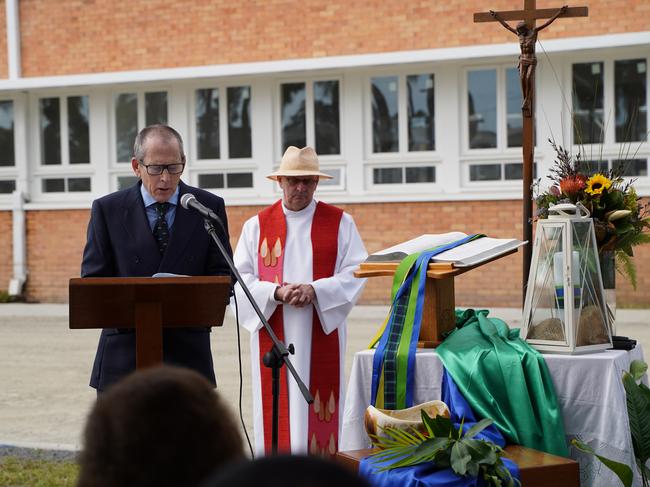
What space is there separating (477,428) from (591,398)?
1.95 feet

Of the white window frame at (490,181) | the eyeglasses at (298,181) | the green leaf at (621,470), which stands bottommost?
the green leaf at (621,470)

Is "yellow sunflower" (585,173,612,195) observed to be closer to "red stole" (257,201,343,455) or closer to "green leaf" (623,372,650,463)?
"green leaf" (623,372,650,463)

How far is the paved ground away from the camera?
7.63 metres

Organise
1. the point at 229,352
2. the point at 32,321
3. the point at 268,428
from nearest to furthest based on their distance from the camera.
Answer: the point at 268,428 < the point at 229,352 < the point at 32,321

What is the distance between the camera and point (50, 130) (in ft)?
61.2

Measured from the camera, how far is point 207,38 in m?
17.2

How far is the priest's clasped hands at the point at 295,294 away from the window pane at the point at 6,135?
564 inches

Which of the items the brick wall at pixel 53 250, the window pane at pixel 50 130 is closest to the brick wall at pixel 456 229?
the brick wall at pixel 53 250

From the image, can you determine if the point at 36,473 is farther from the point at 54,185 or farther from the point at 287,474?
the point at 54,185

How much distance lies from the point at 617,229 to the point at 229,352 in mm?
7610

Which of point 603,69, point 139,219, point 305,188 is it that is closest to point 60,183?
point 603,69

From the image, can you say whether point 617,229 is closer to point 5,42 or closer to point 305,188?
point 305,188

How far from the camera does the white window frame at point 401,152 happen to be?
16.4m

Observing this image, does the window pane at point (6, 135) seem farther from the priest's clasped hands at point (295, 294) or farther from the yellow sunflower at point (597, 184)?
the yellow sunflower at point (597, 184)
